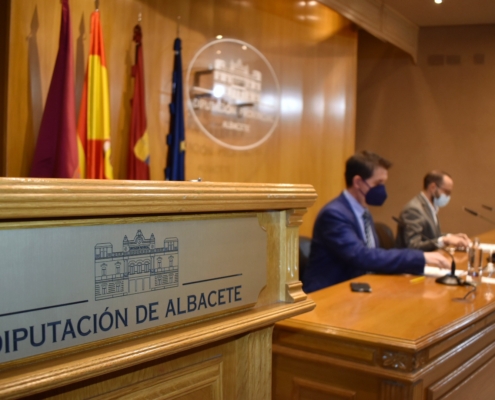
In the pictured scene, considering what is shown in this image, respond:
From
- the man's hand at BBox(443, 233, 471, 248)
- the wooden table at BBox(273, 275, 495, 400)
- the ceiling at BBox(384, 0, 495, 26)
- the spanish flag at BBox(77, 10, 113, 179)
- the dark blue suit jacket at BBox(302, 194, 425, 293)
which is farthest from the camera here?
the ceiling at BBox(384, 0, 495, 26)

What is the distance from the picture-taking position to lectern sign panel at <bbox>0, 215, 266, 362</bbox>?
63cm

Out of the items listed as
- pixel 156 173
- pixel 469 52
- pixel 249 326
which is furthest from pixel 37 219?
pixel 469 52

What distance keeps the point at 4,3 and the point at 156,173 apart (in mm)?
1537

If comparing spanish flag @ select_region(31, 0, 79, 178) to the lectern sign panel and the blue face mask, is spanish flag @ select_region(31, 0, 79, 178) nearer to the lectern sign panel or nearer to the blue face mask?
the blue face mask

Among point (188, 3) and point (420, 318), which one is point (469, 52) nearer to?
point (188, 3)

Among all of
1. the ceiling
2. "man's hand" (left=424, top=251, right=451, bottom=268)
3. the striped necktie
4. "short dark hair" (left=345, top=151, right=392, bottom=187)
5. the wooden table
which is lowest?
the wooden table

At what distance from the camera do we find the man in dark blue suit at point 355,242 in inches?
115

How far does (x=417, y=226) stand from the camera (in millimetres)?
4332

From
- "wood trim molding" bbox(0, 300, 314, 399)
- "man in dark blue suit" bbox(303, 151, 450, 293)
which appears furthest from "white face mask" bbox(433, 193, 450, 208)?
"wood trim molding" bbox(0, 300, 314, 399)

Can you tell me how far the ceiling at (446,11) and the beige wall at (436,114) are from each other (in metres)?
0.24

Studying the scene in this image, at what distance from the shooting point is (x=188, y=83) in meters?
4.36

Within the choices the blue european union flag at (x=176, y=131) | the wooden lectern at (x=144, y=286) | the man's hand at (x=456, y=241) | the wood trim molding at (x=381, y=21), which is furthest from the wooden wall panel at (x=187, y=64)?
the wooden lectern at (x=144, y=286)

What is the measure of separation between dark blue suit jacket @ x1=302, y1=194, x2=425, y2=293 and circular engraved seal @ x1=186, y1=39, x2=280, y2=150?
6.19ft

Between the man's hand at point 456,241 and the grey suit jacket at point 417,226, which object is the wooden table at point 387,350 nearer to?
the man's hand at point 456,241
